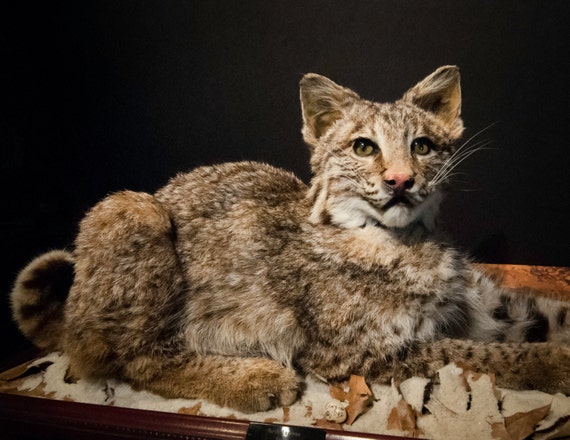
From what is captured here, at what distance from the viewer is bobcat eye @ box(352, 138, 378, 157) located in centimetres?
193

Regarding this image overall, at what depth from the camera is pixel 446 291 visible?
1934mm

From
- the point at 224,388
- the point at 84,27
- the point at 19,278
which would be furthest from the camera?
the point at 84,27

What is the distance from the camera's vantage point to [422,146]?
1.97 meters

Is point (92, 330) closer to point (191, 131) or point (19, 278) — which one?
point (19, 278)

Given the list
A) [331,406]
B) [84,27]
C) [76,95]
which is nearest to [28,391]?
[331,406]

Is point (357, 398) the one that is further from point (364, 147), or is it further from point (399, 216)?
point (364, 147)

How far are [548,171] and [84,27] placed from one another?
121 inches

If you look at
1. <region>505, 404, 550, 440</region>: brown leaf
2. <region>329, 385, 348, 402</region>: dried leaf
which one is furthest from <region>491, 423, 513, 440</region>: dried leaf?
<region>329, 385, 348, 402</region>: dried leaf

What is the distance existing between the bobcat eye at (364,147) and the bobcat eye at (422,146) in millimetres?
200

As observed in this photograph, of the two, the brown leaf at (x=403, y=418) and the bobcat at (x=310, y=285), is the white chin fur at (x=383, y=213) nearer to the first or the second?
the bobcat at (x=310, y=285)

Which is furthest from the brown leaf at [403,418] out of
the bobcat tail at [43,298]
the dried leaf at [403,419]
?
the bobcat tail at [43,298]

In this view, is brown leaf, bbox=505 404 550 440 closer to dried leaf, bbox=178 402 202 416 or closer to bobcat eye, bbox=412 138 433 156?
bobcat eye, bbox=412 138 433 156

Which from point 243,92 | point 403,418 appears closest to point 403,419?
point 403,418

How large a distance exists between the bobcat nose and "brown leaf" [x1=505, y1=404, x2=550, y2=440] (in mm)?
1015
